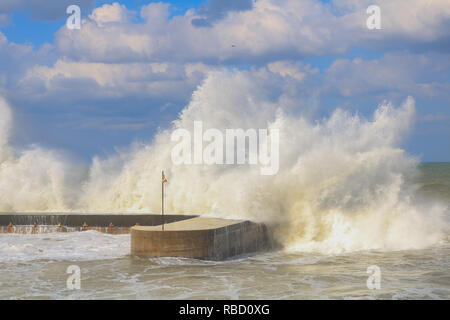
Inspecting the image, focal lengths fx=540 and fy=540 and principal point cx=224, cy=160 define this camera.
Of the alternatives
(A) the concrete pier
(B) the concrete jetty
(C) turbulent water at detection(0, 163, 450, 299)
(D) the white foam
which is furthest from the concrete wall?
(A) the concrete pier

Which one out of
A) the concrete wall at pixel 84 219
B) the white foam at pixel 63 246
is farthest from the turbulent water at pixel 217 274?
the concrete wall at pixel 84 219

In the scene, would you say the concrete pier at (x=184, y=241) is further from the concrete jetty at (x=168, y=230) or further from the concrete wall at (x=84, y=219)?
the concrete wall at (x=84, y=219)

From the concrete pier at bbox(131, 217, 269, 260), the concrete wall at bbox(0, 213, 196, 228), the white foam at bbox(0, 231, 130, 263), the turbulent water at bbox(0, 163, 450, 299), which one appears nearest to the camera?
the turbulent water at bbox(0, 163, 450, 299)

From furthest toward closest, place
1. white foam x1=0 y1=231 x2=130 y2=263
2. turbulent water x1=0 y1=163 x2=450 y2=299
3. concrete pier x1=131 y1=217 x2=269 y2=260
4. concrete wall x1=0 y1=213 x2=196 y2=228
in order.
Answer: concrete wall x1=0 y1=213 x2=196 y2=228 → white foam x1=0 y1=231 x2=130 y2=263 → concrete pier x1=131 y1=217 x2=269 y2=260 → turbulent water x1=0 y1=163 x2=450 y2=299

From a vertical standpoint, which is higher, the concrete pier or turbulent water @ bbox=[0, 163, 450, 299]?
the concrete pier

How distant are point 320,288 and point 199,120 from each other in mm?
13523

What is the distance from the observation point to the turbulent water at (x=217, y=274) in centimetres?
1030

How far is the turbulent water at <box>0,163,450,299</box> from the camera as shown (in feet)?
33.8

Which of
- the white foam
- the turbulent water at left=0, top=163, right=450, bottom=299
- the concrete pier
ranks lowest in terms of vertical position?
the turbulent water at left=0, top=163, right=450, bottom=299

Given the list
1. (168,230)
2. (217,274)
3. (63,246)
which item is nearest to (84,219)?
(63,246)

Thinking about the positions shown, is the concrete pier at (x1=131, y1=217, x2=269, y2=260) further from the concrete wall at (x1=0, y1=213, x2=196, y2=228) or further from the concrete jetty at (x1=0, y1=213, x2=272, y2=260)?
the concrete wall at (x1=0, y1=213, x2=196, y2=228)

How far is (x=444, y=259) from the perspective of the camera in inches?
561

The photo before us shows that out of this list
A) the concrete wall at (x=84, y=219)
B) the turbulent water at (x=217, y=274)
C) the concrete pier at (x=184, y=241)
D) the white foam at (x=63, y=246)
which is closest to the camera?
the turbulent water at (x=217, y=274)
